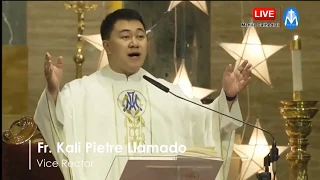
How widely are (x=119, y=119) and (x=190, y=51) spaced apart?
67 centimetres

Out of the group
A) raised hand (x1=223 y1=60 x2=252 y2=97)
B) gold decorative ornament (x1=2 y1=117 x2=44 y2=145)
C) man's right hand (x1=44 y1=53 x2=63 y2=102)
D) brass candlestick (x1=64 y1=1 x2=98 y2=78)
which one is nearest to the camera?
man's right hand (x1=44 y1=53 x2=63 y2=102)

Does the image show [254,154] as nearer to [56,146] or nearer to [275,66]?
[275,66]

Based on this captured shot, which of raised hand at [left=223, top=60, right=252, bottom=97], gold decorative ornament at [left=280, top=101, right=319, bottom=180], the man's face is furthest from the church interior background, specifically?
raised hand at [left=223, top=60, right=252, bottom=97]

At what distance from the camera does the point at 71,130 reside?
3076 mm

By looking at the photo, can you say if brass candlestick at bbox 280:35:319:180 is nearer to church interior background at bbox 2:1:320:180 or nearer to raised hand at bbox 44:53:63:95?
church interior background at bbox 2:1:320:180

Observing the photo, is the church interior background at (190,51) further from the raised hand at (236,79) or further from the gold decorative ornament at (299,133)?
the raised hand at (236,79)

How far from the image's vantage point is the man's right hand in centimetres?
288

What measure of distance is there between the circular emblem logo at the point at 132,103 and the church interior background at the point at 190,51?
16cm

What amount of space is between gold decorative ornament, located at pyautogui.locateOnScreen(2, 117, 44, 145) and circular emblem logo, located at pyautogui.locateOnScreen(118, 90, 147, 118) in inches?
13.2

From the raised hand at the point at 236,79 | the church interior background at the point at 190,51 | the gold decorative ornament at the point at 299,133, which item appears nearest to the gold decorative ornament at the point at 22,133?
the church interior background at the point at 190,51

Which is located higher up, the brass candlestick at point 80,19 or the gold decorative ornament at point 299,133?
the brass candlestick at point 80,19

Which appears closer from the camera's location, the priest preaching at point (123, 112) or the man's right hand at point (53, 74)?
the man's right hand at point (53, 74)

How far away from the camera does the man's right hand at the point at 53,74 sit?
2.88m

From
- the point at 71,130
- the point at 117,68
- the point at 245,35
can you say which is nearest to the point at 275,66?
the point at 245,35
